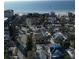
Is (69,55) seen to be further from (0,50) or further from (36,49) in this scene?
(0,50)

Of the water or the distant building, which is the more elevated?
the water

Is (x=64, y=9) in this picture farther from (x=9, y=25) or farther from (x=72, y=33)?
(x=9, y=25)

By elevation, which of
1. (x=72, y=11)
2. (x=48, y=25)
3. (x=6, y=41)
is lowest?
(x=6, y=41)

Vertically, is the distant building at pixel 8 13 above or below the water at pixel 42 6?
below

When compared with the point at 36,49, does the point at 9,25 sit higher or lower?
higher
